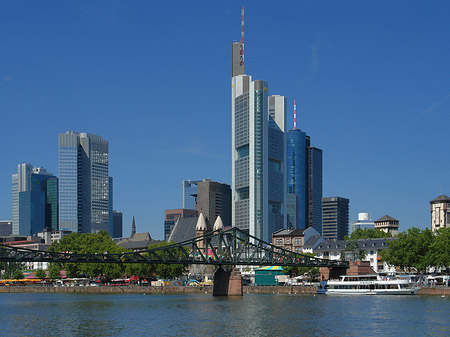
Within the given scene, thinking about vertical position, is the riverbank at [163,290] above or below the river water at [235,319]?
below

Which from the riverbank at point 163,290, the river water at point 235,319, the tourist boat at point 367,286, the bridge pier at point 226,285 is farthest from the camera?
the riverbank at point 163,290

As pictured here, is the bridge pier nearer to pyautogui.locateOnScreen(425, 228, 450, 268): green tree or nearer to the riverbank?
the riverbank

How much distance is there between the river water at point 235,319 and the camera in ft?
232

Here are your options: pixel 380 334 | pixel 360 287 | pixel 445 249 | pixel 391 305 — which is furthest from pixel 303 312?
pixel 445 249

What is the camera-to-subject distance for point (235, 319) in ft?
A: 273

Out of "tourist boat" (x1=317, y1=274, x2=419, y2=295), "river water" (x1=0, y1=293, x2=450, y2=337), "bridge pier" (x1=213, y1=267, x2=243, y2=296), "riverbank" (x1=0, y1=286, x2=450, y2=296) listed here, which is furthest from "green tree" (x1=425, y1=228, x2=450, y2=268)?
"bridge pier" (x1=213, y1=267, x2=243, y2=296)

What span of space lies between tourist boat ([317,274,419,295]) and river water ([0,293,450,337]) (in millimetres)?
19878

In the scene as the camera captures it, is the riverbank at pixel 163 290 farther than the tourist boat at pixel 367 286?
Yes

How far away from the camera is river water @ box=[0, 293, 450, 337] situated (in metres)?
70.6

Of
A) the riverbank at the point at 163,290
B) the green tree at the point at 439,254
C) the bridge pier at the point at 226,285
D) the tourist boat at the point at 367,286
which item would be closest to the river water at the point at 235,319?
the tourist boat at the point at 367,286

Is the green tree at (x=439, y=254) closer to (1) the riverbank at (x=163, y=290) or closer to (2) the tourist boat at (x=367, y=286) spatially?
(2) the tourist boat at (x=367, y=286)

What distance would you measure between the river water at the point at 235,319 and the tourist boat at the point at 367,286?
19.9 meters

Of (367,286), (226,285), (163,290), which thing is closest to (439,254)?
(367,286)

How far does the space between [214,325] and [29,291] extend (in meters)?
112
